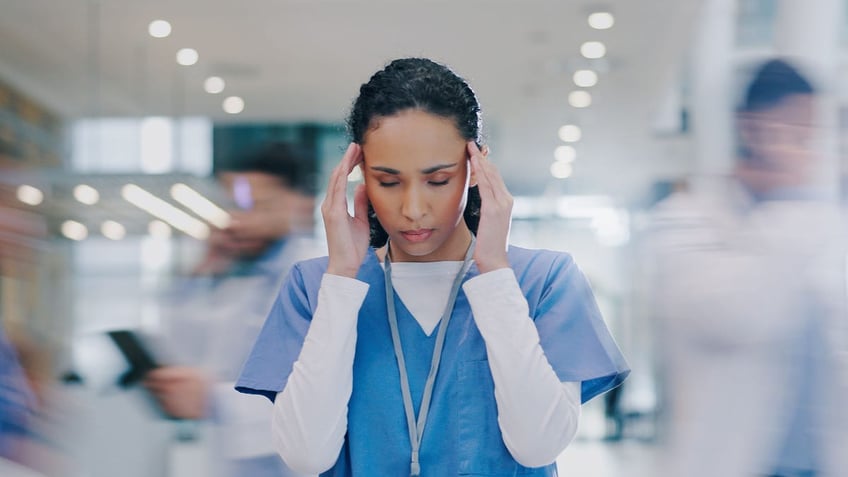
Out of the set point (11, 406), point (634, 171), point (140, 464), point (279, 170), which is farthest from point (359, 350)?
point (634, 171)

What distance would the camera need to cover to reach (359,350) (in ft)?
4.81

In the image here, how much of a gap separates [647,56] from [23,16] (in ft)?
16.4

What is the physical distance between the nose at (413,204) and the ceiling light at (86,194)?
354 inches

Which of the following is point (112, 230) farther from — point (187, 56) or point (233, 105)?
point (187, 56)

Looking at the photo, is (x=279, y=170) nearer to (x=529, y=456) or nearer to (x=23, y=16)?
(x=529, y=456)

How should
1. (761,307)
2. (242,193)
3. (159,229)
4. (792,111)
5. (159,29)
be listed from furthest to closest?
(159,229)
(159,29)
(242,193)
(792,111)
(761,307)

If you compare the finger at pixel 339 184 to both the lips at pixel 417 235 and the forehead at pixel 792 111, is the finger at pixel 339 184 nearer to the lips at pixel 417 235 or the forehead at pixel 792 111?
the lips at pixel 417 235

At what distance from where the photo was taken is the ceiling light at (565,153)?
13132 millimetres

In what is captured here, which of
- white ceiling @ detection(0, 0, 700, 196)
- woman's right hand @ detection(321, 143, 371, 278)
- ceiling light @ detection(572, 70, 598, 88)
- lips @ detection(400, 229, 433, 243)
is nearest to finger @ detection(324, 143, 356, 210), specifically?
woman's right hand @ detection(321, 143, 371, 278)

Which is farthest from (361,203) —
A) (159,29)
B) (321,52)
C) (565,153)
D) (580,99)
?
(565,153)

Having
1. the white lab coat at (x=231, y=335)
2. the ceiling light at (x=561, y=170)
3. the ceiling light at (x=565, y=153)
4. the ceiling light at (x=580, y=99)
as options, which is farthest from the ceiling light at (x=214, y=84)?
the white lab coat at (x=231, y=335)

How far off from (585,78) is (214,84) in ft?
11.0

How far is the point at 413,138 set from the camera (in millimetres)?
1415

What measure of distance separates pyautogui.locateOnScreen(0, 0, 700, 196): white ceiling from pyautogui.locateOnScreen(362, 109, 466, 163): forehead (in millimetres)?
5727
